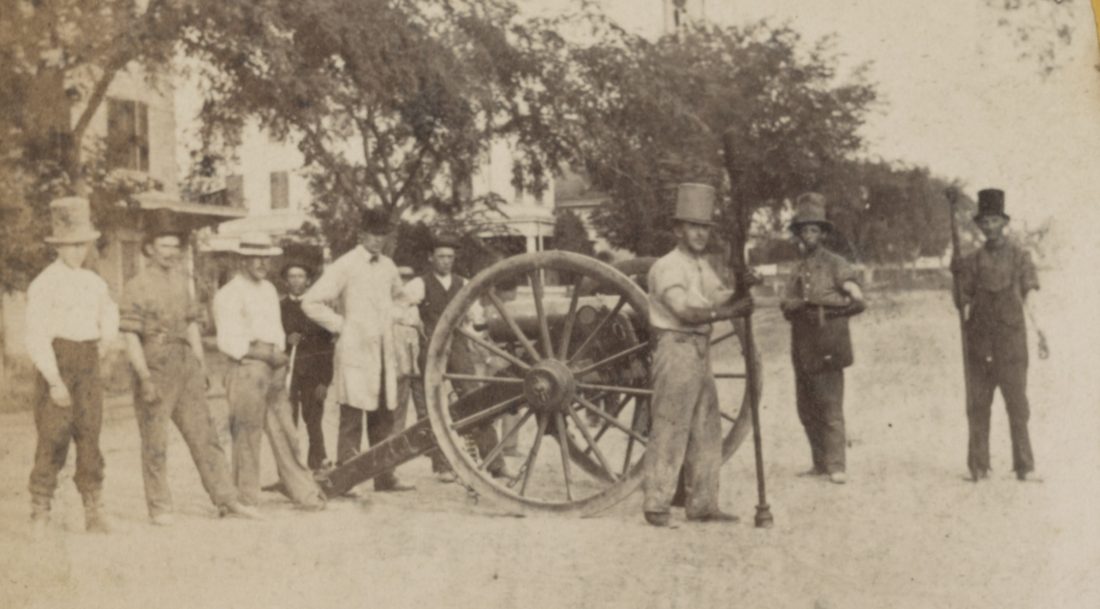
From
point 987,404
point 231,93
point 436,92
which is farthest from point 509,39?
point 987,404

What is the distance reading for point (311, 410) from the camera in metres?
5.25

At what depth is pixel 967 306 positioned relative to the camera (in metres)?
4.36

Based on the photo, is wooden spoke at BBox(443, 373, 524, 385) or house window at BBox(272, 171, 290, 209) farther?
wooden spoke at BBox(443, 373, 524, 385)

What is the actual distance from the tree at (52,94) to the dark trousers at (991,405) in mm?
2811

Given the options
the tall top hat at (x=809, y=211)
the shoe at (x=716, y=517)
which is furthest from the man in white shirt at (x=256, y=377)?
the tall top hat at (x=809, y=211)

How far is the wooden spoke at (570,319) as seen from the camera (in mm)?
4543

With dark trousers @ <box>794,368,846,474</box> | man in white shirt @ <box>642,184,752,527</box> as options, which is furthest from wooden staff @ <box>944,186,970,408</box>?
man in white shirt @ <box>642,184,752,527</box>

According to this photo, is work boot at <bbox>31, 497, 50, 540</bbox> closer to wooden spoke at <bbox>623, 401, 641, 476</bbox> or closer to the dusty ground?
the dusty ground

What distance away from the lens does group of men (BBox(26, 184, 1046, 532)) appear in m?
4.18

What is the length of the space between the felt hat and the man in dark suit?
229mm

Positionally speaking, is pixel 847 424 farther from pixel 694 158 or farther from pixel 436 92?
pixel 436 92

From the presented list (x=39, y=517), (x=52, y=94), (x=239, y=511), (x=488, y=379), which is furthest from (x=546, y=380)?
(x=52, y=94)

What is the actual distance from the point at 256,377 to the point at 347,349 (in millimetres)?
361

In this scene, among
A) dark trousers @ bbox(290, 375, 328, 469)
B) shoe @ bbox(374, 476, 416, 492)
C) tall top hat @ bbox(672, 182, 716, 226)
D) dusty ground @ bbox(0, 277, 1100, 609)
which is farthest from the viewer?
shoe @ bbox(374, 476, 416, 492)
